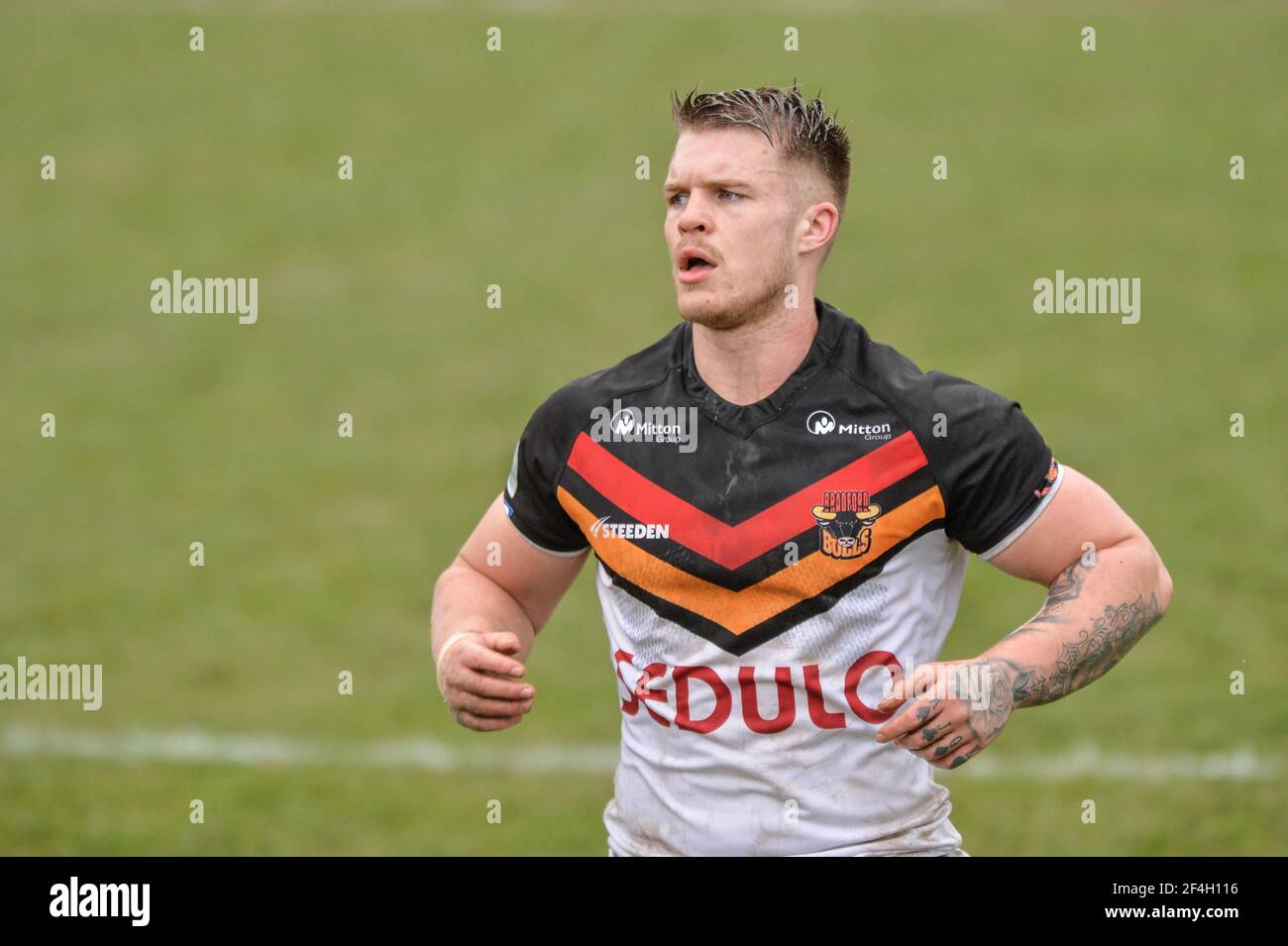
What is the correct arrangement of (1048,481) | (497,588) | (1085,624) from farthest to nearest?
(497,588) → (1048,481) → (1085,624)

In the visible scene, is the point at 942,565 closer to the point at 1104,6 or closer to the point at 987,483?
the point at 987,483

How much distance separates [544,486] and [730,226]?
42.1 inches

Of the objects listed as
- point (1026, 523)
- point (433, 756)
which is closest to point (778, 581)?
point (1026, 523)

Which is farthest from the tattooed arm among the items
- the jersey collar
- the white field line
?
the white field line

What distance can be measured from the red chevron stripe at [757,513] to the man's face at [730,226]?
22.9 inches

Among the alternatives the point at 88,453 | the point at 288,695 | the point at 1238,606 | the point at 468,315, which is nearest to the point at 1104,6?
the point at 468,315

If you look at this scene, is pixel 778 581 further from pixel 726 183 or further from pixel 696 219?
pixel 726 183

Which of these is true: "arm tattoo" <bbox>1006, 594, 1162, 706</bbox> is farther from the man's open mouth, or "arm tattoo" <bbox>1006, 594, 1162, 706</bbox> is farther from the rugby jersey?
the man's open mouth

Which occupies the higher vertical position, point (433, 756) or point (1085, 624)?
point (1085, 624)

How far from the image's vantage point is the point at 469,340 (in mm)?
19781

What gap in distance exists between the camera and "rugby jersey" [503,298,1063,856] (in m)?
5.33

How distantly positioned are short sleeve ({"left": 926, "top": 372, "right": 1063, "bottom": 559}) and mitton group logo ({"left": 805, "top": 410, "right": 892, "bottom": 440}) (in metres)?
0.16

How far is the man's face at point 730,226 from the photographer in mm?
5406

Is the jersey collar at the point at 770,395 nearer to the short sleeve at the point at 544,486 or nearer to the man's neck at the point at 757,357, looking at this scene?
the man's neck at the point at 757,357
